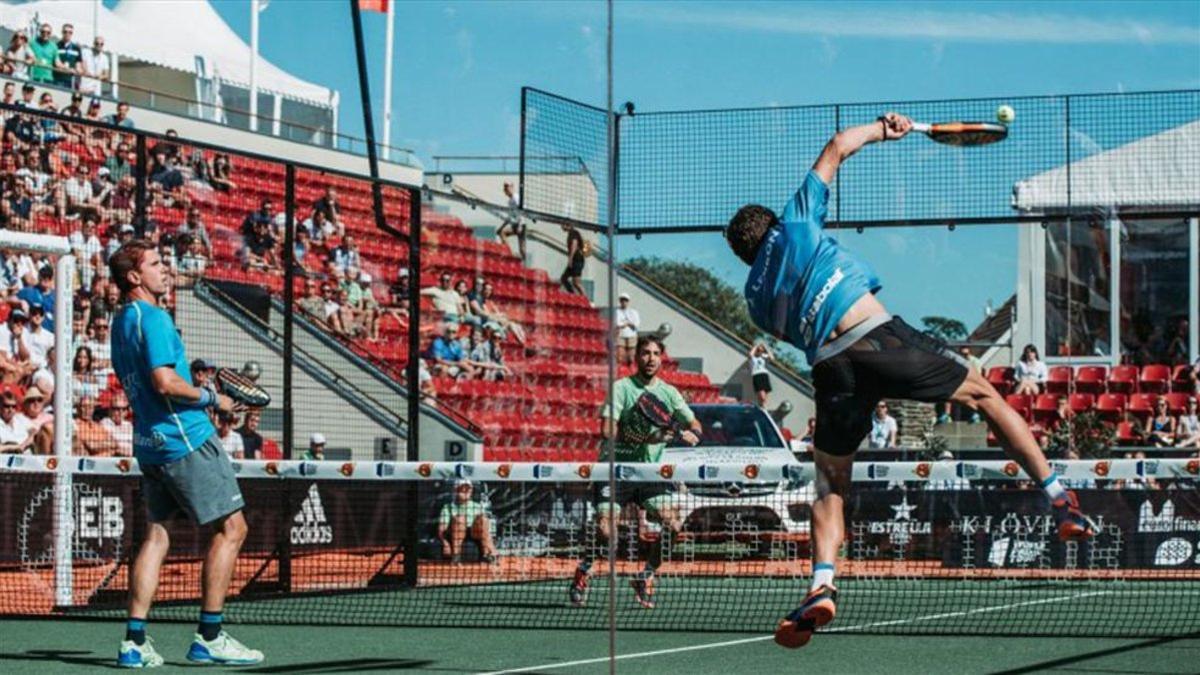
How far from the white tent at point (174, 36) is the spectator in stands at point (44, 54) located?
778 centimetres

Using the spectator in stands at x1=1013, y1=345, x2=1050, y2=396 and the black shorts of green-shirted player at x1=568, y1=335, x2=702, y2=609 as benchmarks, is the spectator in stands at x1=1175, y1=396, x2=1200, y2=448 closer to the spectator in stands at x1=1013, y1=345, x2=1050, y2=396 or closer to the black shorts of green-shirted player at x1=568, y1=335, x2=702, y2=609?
the spectator in stands at x1=1013, y1=345, x2=1050, y2=396

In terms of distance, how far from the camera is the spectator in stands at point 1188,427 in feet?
84.2

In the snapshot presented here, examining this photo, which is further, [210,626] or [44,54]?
[44,54]

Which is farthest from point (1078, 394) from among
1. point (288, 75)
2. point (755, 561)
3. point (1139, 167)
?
point (288, 75)

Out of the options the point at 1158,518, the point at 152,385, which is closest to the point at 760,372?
the point at 1158,518

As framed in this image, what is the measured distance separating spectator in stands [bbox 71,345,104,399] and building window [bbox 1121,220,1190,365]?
18097 mm

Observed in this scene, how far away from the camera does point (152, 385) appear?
1055 centimetres

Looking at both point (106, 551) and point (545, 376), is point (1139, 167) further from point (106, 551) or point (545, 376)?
point (106, 551)

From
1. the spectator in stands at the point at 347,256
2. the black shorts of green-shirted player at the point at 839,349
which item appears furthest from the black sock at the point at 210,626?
the spectator in stands at the point at 347,256

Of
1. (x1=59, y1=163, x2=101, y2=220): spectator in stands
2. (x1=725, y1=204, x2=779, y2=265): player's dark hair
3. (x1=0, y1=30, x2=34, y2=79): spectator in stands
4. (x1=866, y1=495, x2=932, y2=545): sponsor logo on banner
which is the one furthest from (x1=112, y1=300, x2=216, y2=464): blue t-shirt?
(x1=0, y1=30, x2=34, y2=79): spectator in stands

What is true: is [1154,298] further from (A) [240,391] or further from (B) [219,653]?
(B) [219,653]

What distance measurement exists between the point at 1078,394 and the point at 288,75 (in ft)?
76.2

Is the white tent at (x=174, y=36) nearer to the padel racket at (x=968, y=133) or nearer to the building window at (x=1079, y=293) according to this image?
the building window at (x=1079, y=293)

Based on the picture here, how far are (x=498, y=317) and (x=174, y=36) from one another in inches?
781
